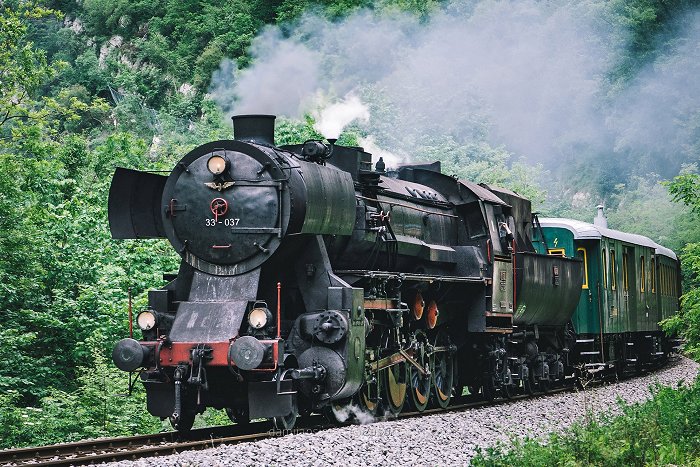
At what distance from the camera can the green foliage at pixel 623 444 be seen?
9.24 meters

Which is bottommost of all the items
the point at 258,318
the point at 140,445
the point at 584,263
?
the point at 140,445

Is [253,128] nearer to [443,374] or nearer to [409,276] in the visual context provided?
[409,276]

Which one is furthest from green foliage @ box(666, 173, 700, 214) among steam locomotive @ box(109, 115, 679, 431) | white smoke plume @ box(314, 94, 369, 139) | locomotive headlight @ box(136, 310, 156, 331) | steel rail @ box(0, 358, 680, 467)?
locomotive headlight @ box(136, 310, 156, 331)

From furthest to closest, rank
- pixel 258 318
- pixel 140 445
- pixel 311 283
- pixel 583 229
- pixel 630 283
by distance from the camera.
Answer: pixel 630 283 → pixel 583 229 → pixel 311 283 → pixel 258 318 → pixel 140 445

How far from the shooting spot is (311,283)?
39.4ft

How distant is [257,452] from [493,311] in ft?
24.7

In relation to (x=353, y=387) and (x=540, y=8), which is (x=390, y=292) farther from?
(x=540, y=8)

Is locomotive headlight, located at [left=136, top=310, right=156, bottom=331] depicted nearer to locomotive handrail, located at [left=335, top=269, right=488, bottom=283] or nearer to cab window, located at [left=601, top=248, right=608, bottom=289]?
locomotive handrail, located at [left=335, top=269, right=488, bottom=283]

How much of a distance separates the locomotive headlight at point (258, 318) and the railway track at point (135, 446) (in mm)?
1273

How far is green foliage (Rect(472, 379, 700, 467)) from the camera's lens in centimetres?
924

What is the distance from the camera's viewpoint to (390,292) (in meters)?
13.5

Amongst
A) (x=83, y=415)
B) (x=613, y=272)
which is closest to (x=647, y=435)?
(x=83, y=415)

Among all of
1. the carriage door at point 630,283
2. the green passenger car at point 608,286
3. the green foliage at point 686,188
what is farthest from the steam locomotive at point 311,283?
the carriage door at point 630,283

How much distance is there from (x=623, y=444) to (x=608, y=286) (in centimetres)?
1152
